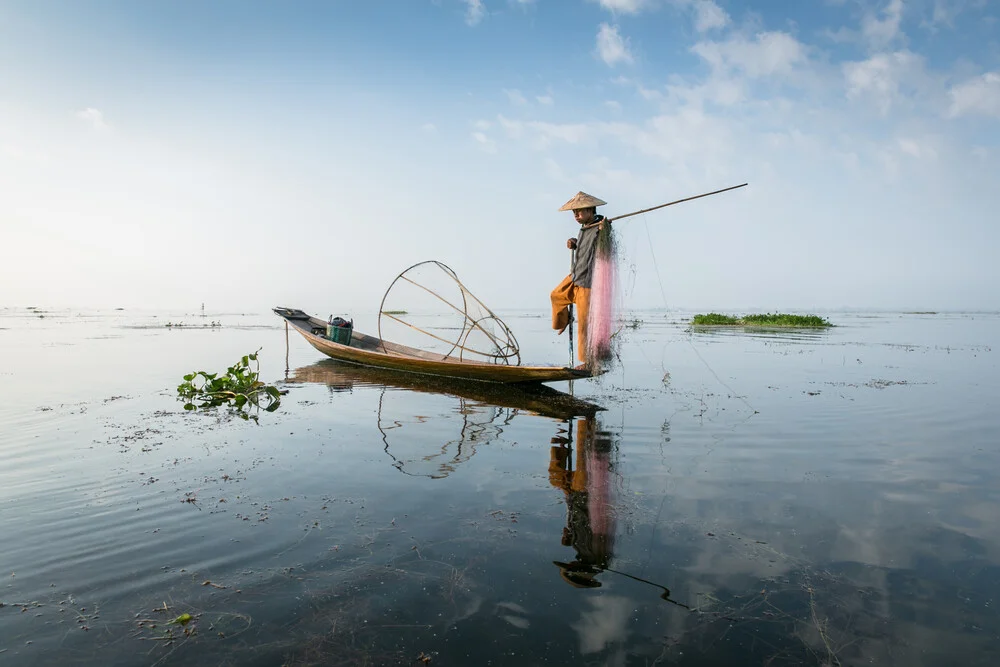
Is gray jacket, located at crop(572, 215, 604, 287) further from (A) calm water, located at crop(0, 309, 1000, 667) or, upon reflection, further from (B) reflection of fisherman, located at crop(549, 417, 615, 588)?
(B) reflection of fisherman, located at crop(549, 417, 615, 588)

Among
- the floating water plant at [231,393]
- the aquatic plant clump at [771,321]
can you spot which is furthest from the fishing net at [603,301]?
the aquatic plant clump at [771,321]

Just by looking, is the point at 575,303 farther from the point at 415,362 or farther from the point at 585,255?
the point at 415,362

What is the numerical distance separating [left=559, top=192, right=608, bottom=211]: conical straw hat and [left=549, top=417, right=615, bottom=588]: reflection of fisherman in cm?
438

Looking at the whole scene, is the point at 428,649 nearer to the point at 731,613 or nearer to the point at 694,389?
the point at 731,613

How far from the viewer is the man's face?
10.2 metres

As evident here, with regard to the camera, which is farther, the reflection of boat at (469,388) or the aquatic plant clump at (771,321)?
the aquatic plant clump at (771,321)

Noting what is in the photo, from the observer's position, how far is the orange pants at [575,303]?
1014 cm

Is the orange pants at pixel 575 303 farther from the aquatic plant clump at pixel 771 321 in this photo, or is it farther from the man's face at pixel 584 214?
the aquatic plant clump at pixel 771 321

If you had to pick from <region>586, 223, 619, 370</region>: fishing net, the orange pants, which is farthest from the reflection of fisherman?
the orange pants

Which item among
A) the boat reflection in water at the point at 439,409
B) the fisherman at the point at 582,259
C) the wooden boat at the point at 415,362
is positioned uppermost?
the fisherman at the point at 582,259

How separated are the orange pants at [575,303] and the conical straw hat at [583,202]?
1.30m

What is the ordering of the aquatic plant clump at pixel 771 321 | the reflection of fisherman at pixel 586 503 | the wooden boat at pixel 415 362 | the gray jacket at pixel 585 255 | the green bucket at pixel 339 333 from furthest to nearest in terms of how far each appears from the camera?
the aquatic plant clump at pixel 771 321 → the green bucket at pixel 339 333 → the wooden boat at pixel 415 362 → the gray jacket at pixel 585 255 → the reflection of fisherman at pixel 586 503

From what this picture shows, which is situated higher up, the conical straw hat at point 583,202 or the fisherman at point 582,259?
the conical straw hat at point 583,202

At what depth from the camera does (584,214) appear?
10234mm
